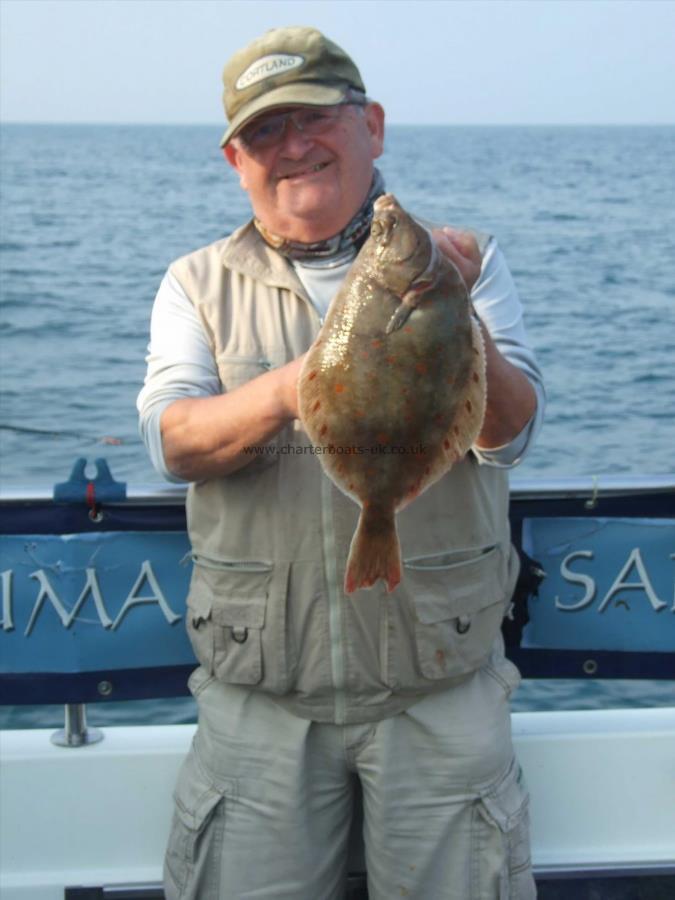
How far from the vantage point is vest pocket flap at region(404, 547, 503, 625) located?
301cm

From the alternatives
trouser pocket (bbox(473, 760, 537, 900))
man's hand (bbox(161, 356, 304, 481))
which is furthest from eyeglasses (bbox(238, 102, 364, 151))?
trouser pocket (bbox(473, 760, 537, 900))

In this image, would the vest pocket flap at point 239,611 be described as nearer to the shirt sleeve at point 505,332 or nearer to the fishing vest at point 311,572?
the fishing vest at point 311,572

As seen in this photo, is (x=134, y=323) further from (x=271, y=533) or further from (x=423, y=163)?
(x=423, y=163)

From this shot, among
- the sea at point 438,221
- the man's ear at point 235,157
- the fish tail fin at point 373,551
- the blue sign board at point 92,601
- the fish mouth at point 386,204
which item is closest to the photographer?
the fish mouth at point 386,204

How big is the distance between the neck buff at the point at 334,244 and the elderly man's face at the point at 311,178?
2 cm

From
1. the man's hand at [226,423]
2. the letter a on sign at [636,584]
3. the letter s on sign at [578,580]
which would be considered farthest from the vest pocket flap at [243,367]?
the letter a on sign at [636,584]

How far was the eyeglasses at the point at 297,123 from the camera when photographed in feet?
10.1

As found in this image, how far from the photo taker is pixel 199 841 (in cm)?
312

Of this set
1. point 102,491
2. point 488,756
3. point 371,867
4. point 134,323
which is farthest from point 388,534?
point 134,323

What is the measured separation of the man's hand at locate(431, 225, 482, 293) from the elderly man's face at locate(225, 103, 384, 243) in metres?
0.40

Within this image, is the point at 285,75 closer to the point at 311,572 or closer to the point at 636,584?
the point at 311,572

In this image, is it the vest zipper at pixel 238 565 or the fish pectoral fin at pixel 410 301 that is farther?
the vest zipper at pixel 238 565

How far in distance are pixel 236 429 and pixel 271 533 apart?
0.31 meters

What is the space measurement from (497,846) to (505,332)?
3.91 ft
